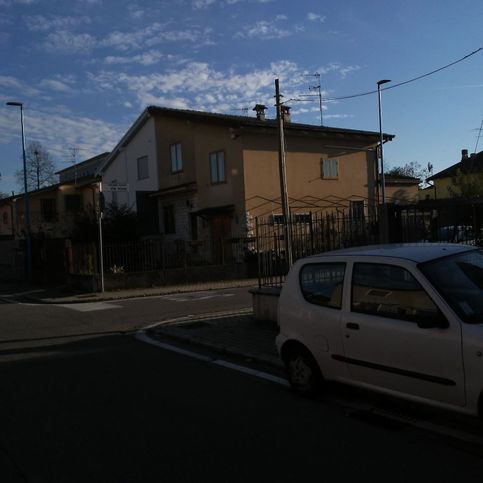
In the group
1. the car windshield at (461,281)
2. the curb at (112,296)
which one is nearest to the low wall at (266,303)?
the car windshield at (461,281)

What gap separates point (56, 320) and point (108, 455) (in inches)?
367

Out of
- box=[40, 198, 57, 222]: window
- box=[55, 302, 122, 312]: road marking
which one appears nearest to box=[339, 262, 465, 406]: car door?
box=[55, 302, 122, 312]: road marking

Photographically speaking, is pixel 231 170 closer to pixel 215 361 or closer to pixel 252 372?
pixel 215 361

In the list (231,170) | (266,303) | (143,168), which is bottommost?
(266,303)

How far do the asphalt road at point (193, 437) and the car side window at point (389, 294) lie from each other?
3.36 ft

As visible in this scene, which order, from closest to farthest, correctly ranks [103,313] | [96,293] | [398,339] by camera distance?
[398,339]
[103,313]
[96,293]

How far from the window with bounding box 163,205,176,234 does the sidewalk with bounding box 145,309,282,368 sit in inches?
771

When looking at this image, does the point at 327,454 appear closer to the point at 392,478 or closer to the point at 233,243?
the point at 392,478

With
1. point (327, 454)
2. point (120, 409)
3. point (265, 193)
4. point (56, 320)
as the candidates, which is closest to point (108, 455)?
point (120, 409)

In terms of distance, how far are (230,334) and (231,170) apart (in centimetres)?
1753

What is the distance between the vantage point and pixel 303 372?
239 inches

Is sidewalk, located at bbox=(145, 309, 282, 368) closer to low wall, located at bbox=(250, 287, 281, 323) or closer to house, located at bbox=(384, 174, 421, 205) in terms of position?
low wall, located at bbox=(250, 287, 281, 323)

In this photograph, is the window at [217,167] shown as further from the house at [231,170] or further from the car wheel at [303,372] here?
the car wheel at [303,372]

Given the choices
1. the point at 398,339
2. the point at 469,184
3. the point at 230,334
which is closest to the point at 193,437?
the point at 398,339
